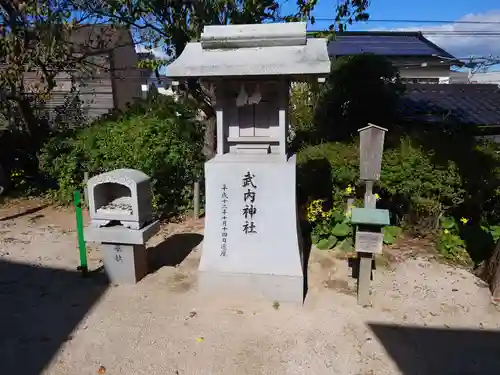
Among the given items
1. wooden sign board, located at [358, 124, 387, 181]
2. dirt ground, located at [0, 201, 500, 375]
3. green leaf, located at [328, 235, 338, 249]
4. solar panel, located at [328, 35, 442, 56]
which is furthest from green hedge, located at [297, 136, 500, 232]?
solar panel, located at [328, 35, 442, 56]

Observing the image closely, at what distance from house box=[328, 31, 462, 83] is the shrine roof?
32.5 feet

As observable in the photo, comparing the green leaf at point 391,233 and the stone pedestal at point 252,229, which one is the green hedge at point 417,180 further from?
the stone pedestal at point 252,229

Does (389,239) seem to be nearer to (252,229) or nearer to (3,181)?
(252,229)

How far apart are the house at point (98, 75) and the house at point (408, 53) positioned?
7102mm

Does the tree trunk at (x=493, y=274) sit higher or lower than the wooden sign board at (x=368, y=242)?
lower

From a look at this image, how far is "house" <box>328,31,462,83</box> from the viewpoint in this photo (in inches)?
538

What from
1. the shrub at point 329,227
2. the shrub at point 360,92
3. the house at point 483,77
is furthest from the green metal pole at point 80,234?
the house at point 483,77

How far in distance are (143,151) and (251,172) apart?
3.30 m

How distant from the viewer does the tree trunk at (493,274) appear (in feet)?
13.8

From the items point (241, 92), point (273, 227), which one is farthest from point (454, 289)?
point (241, 92)

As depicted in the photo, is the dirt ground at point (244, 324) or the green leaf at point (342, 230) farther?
the green leaf at point (342, 230)

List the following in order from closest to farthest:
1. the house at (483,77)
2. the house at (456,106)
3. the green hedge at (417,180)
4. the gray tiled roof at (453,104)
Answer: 1. the green hedge at (417,180)
2. the house at (456,106)
3. the gray tiled roof at (453,104)
4. the house at (483,77)

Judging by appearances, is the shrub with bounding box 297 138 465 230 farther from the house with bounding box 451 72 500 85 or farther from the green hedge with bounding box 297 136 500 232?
the house with bounding box 451 72 500 85

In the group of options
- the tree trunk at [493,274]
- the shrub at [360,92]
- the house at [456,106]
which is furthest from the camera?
the house at [456,106]
